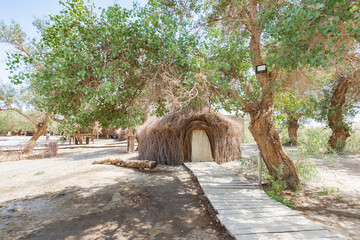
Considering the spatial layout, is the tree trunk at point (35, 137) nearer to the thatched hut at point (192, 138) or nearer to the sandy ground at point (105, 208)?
the sandy ground at point (105, 208)

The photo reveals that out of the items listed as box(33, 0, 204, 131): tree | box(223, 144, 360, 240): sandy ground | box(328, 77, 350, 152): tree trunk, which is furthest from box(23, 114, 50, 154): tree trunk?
box(328, 77, 350, 152): tree trunk

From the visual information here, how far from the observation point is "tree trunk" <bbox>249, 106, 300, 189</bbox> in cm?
523

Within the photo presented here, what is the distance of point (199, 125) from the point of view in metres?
9.62

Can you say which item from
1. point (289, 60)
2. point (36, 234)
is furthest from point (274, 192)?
point (36, 234)

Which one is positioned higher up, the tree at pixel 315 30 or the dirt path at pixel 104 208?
the tree at pixel 315 30

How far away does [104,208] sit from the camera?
4.31 metres

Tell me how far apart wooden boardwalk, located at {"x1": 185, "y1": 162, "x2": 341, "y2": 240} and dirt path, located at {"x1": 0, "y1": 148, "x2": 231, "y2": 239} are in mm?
316

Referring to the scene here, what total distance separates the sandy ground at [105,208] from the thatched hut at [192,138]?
291cm

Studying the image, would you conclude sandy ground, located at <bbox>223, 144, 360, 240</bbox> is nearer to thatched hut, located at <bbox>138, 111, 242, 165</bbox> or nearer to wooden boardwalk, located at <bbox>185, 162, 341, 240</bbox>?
wooden boardwalk, located at <bbox>185, 162, 341, 240</bbox>

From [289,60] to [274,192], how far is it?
142 inches

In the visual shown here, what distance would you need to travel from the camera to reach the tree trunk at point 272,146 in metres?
5.23

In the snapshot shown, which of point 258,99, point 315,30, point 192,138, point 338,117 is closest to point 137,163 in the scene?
point 192,138

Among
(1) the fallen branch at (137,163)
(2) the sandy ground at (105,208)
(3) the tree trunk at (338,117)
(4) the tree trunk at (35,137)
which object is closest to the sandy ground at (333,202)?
(2) the sandy ground at (105,208)

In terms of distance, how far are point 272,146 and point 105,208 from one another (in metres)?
4.74
